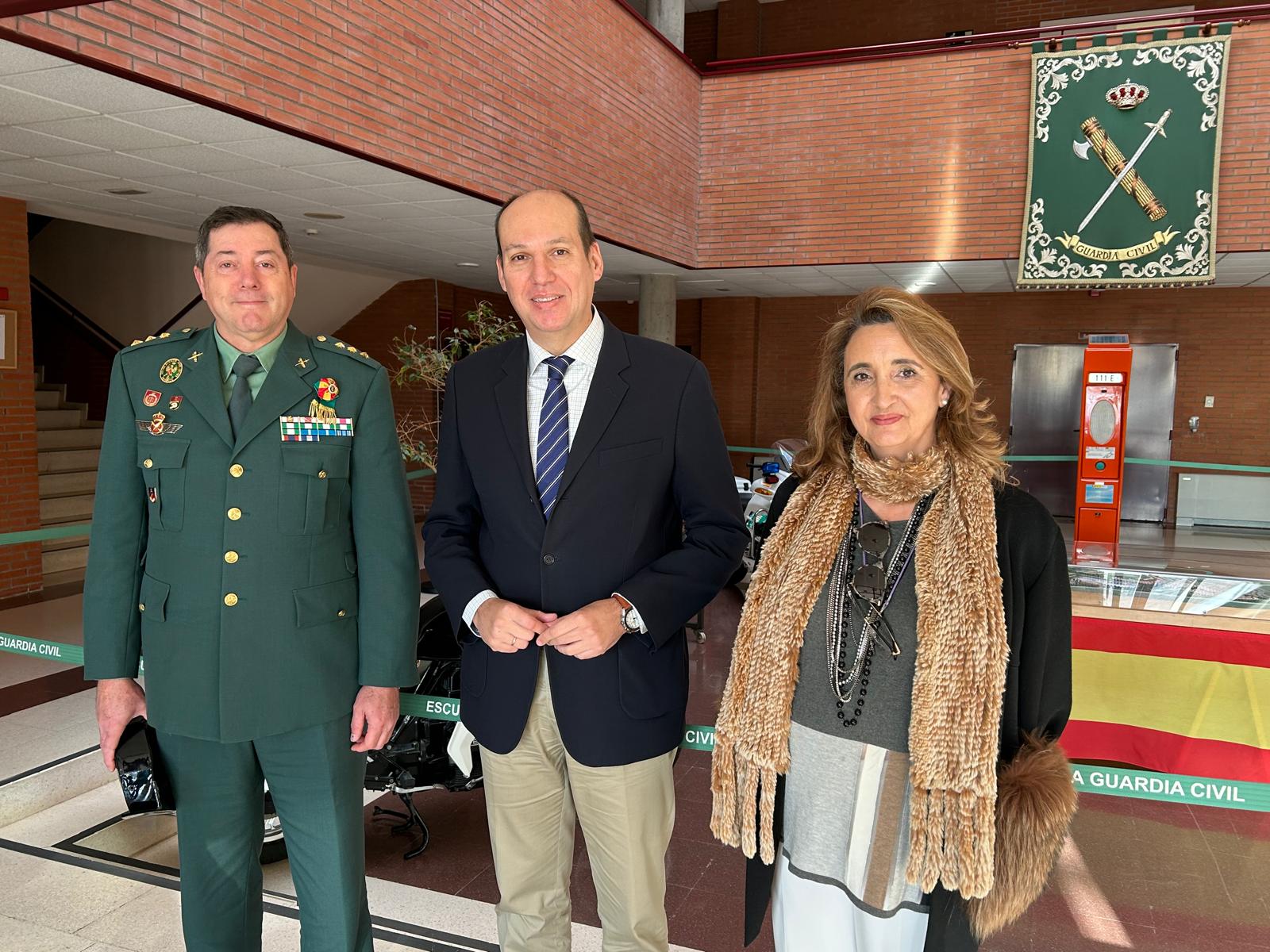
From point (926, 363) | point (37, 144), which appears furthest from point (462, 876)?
point (37, 144)

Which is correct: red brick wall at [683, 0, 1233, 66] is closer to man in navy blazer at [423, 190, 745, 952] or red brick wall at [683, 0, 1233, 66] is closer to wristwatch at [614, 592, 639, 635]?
man in navy blazer at [423, 190, 745, 952]

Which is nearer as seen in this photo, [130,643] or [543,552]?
[543,552]

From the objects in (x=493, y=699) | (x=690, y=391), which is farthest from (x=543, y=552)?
(x=690, y=391)

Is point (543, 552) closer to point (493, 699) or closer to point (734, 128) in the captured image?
point (493, 699)

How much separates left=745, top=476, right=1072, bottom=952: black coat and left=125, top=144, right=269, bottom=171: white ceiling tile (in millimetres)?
4696

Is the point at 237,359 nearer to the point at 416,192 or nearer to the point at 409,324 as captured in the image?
the point at 416,192

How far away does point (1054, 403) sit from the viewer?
12.1 meters

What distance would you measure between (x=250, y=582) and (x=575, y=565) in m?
0.61

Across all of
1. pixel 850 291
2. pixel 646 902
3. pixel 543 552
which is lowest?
pixel 646 902

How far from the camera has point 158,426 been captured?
170cm

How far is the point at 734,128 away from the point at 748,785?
8.50 m

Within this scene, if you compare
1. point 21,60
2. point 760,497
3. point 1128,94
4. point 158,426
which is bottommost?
point 760,497

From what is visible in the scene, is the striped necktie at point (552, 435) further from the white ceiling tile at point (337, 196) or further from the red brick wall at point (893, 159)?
the red brick wall at point (893, 159)

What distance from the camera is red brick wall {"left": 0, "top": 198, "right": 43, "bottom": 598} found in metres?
6.56
